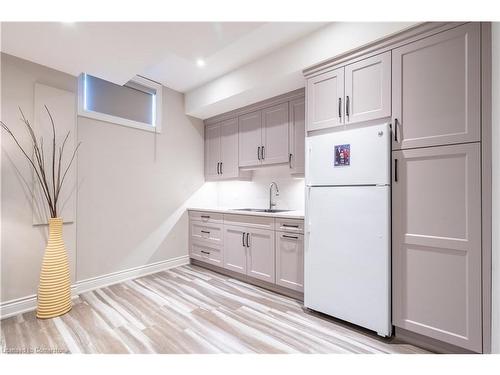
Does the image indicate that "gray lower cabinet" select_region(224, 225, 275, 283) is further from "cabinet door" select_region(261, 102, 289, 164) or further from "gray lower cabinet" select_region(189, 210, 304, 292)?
"cabinet door" select_region(261, 102, 289, 164)

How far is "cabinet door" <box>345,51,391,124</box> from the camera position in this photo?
1860mm

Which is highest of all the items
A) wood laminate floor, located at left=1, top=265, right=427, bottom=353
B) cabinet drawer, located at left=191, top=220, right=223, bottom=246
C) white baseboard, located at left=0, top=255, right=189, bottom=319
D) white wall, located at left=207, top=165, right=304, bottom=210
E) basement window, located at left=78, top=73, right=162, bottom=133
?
basement window, located at left=78, top=73, right=162, bottom=133

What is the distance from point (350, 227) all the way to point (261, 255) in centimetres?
117

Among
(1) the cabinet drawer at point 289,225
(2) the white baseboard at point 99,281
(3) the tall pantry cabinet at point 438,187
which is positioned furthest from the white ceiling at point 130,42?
(2) the white baseboard at point 99,281

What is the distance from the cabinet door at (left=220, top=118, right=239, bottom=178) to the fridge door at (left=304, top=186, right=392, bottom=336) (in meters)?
1.58

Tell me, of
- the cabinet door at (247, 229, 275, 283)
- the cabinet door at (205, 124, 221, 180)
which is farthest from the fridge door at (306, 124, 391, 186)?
the cabinet door at (205, 124, 221, 180)

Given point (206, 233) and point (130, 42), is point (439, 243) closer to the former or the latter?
point (206, 233)

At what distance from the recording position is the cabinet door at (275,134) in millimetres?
2930

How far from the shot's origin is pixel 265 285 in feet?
9.18

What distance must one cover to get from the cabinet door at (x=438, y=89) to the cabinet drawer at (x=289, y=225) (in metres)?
1.11

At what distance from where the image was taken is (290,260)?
2.52 m
